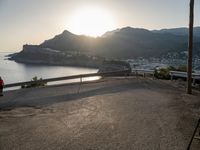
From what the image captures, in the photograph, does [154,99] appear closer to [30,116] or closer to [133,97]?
[133,97]

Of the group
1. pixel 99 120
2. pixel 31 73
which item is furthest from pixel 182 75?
pixel 31 73

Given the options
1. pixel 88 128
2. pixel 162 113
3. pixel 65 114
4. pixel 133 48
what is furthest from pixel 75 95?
pixel 133 48

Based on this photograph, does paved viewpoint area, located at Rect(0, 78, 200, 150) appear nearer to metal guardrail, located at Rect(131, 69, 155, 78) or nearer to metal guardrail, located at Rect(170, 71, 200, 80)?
metal guardrail, located at Rect(170, 71, 200, 80)

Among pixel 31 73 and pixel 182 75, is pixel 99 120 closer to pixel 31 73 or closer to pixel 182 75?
pixel 182 75

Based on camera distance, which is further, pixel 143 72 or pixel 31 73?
pixel 31 73

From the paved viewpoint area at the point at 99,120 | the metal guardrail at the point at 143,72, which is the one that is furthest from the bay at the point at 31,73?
the paved viewpoint area at the point at 99,120

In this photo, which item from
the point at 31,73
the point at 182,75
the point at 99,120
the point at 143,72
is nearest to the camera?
the point at 99,120

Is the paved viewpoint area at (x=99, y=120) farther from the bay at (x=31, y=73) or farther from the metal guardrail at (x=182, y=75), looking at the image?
the bay at (x=31, y=73)

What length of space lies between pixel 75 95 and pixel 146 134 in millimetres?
8063

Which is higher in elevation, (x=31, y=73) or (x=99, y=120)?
(x=99, y=120)

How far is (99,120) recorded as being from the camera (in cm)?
1168

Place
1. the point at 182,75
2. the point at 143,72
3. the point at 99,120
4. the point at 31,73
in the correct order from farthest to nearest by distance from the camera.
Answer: the point at 31,73 → the point at 143,72 → the point at 182,75 → the point at 99,120

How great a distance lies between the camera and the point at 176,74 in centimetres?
2594

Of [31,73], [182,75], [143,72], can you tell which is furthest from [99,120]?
[31,73]
